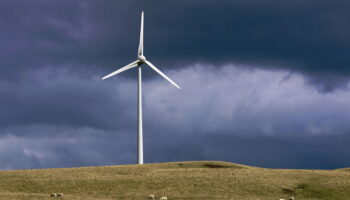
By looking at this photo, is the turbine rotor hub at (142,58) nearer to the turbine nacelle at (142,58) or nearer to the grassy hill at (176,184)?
the turbine nacelle at (142,58)

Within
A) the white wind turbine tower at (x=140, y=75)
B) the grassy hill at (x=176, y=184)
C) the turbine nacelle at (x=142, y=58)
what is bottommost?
the grassy hill at (x=176, y=184)

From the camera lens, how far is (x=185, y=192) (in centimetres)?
7881

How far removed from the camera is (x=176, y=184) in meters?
84.1

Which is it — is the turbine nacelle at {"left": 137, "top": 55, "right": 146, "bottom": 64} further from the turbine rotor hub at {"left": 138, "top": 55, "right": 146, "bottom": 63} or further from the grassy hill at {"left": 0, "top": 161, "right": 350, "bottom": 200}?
the grassy hill at {"left": 0, "top": 161, "right": 350, "bottom": 200}

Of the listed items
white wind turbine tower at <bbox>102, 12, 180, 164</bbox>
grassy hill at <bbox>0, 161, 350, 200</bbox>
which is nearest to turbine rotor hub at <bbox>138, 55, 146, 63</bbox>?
white wind turbine tower at <bbox>102, 12, 180, 164</bbox>

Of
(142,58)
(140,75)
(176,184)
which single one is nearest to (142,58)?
(142,58)

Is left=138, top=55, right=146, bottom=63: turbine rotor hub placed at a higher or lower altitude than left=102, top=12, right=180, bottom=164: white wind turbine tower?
higher

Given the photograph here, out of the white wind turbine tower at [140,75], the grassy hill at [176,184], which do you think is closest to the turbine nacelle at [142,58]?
the white wind turbine tower at [140,75]

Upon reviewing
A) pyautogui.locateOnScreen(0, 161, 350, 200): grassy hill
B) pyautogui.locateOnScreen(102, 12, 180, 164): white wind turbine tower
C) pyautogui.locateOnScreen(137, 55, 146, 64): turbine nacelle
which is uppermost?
pyautogui.locateOnScreen(137, 55, 146, 64): turbine nacelle

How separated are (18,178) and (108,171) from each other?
17112 millimetres

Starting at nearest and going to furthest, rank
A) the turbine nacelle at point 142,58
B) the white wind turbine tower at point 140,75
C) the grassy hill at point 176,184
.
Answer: the grassy hill at point 176,184, the white wind turbine tower at point 140,75, the turbine nacelle at point 142,58

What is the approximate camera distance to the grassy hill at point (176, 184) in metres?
77.6

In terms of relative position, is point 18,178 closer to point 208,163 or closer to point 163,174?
point 163,174

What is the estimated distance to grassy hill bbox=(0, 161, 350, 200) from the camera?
254 feet
